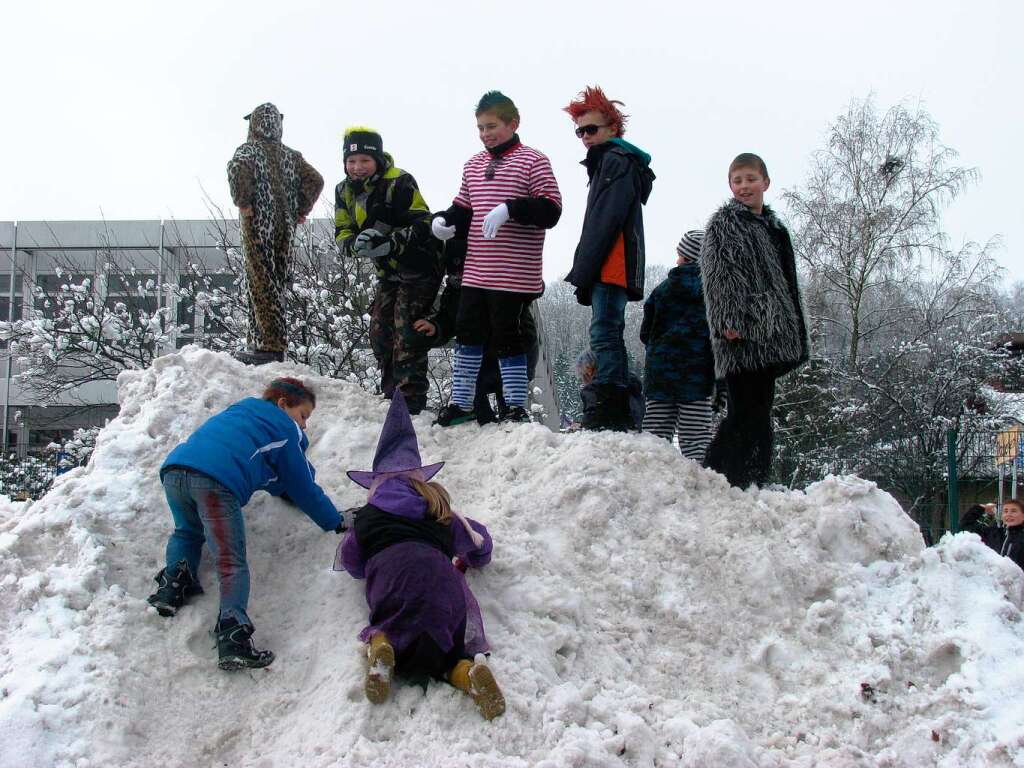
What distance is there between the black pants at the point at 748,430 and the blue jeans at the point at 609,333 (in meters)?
0.65

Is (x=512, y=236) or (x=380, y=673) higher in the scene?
(x=512, y=236)

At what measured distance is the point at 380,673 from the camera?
2.92 meters

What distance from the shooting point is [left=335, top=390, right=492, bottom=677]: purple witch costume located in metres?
3.04

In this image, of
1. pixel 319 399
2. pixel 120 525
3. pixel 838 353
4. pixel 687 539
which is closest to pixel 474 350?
pixel 319 399

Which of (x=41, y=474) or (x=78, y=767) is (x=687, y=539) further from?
(x=41, y=474)

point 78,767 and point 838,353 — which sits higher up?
point 838,353

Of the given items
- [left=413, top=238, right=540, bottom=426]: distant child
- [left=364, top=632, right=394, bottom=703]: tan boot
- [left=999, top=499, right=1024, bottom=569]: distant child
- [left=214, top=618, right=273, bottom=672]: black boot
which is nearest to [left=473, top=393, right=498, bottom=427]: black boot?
[left=413, top=238, right=540, bottom=426]: distant child

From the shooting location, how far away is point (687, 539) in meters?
3.99

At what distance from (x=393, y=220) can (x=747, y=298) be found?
2467 millimetres

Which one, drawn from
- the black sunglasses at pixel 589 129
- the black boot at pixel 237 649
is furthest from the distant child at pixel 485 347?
the black boot at pixel 237 649

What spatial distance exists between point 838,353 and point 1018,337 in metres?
7.57

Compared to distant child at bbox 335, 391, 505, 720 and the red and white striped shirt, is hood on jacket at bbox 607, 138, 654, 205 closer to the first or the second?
the red and white striped shirt

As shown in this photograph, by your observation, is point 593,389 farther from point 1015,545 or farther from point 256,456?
point 1015,545

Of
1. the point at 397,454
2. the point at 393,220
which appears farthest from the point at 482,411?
the point at 397,454
